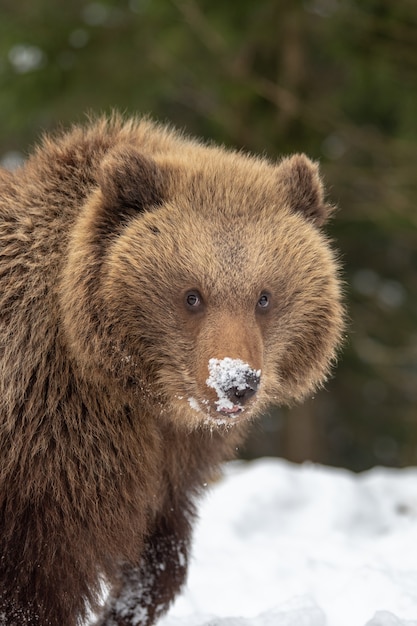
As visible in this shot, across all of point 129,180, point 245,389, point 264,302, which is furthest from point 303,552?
point 129,180

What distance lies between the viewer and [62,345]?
4.38m

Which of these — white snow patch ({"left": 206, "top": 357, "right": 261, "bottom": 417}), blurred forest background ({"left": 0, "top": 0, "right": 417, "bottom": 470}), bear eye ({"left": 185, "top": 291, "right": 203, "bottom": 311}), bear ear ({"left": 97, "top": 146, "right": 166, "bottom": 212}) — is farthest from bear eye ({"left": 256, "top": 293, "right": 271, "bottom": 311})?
blurred forest background ({"left": 0, "top": 0, "right": 417, "bottom": 470})

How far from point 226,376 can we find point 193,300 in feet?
1.64

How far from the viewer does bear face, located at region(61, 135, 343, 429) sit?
4.21 m

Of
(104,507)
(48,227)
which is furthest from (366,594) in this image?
(48,227)

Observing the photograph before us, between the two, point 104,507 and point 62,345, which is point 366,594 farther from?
point 62,345

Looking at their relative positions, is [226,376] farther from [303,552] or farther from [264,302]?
[303,552]

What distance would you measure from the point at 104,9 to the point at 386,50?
20.3ft

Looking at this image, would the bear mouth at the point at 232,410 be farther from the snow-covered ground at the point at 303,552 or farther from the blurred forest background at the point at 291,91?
the blurred forest background at the point at 291,91

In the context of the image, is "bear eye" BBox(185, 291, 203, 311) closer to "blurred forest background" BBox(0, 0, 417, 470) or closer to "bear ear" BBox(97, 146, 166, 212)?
"bear ear" BBox(97, 146, 166, 212)

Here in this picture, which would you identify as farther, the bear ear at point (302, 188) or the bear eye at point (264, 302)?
the bear ear at point (302, 188)

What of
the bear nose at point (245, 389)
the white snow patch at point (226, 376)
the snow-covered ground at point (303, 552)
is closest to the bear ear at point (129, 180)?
the white snow patch at point (226, 376)

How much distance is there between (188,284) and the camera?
428 cm

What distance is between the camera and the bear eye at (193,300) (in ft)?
14.0
